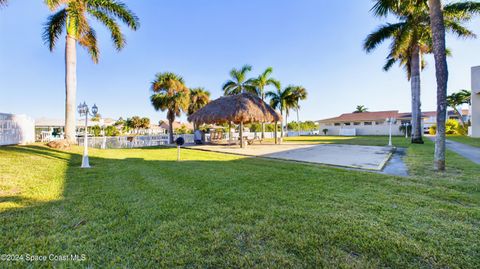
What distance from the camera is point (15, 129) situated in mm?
13180

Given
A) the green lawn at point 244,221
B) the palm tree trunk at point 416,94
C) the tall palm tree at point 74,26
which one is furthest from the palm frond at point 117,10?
the palm tree trunk at point 416,94

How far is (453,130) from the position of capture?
2953cm

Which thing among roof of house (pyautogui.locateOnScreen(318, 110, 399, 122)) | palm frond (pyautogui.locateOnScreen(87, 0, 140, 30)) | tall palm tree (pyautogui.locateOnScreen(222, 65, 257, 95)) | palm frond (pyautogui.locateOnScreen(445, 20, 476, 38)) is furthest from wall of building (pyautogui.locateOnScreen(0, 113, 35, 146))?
roof of house (pyautogui.locateOnScreen(318, 110, 399, 122))

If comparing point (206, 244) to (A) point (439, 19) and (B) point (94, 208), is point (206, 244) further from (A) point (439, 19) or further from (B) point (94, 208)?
(A) point (439, 19)

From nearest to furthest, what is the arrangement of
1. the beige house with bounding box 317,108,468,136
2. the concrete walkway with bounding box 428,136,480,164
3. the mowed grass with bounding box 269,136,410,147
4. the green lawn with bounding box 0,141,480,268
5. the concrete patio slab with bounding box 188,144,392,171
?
the green lawn with bounding box 0,141,480,268 → the concrete patio slab with bounding box 188,144,392,171 → the concrete walkway with bounding box 428,136,480,164 → the mowed grass with bounding box 269,136,410,147 → the beige house with bounding box 317,108,468,136

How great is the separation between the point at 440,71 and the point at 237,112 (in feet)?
33.3

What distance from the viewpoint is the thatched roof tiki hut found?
1438cm

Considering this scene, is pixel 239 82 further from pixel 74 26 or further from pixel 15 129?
pixel 15 129

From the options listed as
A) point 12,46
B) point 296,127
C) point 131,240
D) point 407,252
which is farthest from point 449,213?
point 296,127

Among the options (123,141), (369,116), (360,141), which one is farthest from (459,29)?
(123,141)

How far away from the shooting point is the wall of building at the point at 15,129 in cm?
1216

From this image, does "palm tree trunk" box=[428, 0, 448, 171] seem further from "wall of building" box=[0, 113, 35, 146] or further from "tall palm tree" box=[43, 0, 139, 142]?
"wall of building" box=[0, 113, 35, 146]

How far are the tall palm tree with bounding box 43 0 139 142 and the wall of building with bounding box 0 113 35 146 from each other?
15.1ft

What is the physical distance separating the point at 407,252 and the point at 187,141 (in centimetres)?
2038
